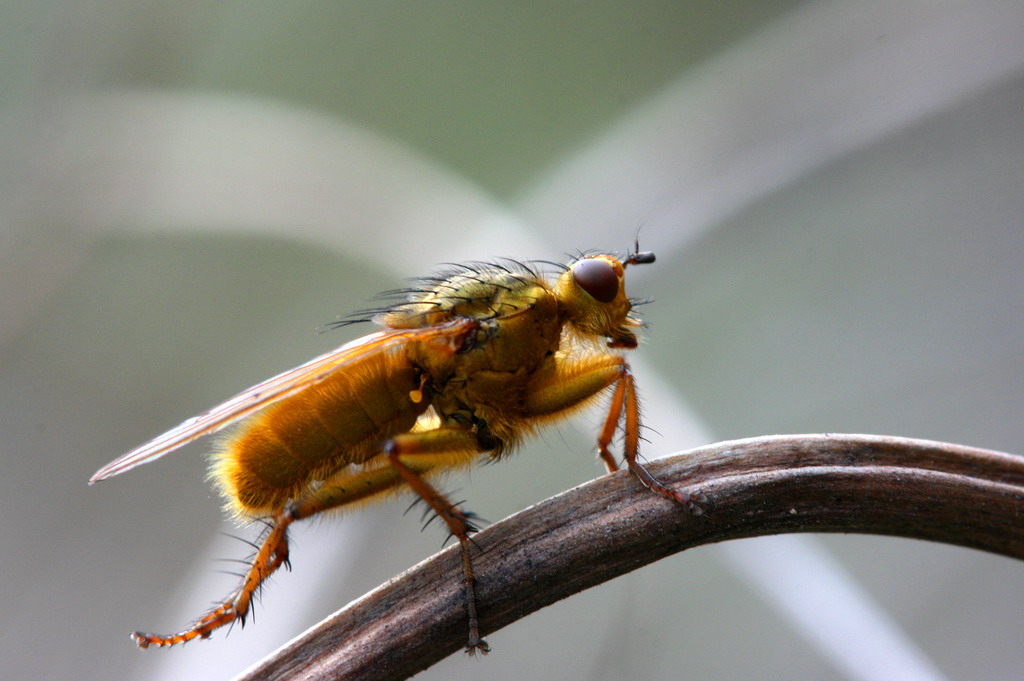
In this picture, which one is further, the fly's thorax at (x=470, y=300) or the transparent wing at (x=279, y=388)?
the fly's thorax at (x=470, y=300)

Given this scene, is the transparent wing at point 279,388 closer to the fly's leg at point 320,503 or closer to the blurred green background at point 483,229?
the fly's leg at point 320,503

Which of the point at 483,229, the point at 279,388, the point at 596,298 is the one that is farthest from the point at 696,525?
the point at 483,229

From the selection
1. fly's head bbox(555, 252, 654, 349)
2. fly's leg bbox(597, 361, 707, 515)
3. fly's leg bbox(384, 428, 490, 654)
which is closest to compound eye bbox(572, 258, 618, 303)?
fly's head bbox(555, 252, 654, 349)

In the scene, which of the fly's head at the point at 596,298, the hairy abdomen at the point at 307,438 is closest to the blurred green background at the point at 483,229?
the fly's head at the point at 596,298

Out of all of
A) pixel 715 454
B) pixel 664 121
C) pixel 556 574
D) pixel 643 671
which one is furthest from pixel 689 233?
pixel 556 574

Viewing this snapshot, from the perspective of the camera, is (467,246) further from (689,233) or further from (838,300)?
(838,300)

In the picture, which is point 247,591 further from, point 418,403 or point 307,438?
point 418,403
